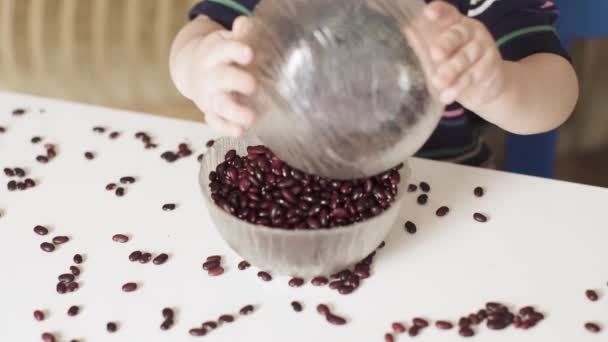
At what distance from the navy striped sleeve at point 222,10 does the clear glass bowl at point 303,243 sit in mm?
467

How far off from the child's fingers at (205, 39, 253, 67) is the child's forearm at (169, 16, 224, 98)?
7.9 inches

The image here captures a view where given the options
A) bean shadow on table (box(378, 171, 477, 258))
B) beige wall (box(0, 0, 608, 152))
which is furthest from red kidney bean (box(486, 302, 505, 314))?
beige wall (box(0, 0, 608, 152))

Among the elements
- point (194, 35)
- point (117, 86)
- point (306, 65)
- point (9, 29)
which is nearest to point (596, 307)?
point (306, 65)

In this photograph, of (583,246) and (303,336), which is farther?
(583,246)

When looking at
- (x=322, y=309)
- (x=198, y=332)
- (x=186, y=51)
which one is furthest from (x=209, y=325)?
(x=186, y=51)

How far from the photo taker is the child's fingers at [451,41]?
2.02 ft

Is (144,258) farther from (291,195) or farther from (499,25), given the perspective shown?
(499,25)

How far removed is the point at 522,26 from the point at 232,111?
0.62m

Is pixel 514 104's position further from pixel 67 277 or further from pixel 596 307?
pixel 67 277

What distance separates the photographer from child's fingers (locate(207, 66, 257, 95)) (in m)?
0.63

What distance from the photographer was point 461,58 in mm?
654

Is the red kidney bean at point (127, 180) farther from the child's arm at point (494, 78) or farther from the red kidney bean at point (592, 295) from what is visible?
the red kidney bean at point (592, 295)

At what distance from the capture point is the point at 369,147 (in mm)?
634

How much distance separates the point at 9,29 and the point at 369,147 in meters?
1.46
